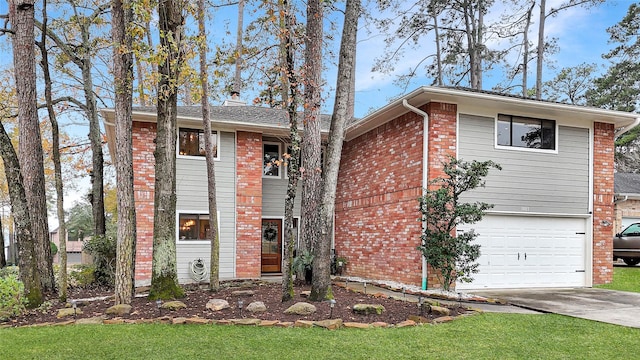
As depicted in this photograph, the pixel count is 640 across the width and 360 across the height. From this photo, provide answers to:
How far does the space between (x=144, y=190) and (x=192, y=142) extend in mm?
1857

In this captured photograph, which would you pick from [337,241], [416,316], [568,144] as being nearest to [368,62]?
[337,241]

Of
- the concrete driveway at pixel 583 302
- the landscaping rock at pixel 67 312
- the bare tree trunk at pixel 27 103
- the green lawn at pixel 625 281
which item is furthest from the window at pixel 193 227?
the green lawn at pixel 625 281

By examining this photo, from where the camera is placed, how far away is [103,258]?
1077cm

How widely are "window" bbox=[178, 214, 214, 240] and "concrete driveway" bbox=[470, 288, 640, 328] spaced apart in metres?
7.34

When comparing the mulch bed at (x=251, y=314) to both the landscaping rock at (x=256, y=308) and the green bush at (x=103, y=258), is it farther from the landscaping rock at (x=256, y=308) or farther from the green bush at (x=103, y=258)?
the green bush at (x=103, y=258)

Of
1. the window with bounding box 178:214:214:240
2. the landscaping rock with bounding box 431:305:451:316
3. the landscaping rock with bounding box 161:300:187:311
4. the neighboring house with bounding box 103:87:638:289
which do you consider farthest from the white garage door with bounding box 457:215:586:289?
the window with bounding box 178:214:214:240

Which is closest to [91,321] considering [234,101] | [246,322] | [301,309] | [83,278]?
[246,322]

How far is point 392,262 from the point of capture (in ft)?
35.6

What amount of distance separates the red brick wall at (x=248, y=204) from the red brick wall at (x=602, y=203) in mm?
8967

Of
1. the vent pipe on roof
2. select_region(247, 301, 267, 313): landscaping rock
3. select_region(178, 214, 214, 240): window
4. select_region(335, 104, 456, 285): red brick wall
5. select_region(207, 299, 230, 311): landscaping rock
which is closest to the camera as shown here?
select_region(247, 301, 267, 313): landscaping rock

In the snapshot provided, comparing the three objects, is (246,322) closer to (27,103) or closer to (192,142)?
(27,103)

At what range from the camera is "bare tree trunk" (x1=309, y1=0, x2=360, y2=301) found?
281 inches

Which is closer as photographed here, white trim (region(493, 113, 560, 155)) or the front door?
white trim (region(493, 113, 560, 155))

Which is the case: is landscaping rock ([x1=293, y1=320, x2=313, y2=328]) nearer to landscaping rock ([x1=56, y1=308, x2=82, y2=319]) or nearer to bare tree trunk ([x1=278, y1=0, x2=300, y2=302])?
bare tree trunk ([x1=278, y1=0, x2=300, y2=302])
